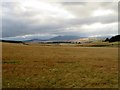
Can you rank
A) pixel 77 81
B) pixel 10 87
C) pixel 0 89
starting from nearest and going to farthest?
1. pixel 0 89
2. pixel 10 87
3. pixel 77 81

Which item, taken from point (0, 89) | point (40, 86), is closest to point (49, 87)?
point (40, 86)

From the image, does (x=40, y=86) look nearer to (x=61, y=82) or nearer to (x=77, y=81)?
(x=61, y=82)

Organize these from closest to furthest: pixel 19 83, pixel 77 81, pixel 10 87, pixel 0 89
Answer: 1. pixel 0 89
2. pixel 10 87
3. pixel 19 83
4. pixel 77 81

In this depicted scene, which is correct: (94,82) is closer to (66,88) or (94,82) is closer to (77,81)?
(77,81)

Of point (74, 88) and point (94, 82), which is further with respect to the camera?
point (94, 82)

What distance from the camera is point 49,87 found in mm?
20016

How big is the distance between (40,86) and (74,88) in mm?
3115

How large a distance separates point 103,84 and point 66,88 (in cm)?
424

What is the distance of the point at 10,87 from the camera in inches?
772

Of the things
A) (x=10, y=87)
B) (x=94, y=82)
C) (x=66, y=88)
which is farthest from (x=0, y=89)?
(x=94, y=82)

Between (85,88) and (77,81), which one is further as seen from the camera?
(77,81)

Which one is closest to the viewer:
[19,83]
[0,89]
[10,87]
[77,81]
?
[0,89]

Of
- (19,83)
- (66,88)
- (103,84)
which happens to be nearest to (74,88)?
(66,88)

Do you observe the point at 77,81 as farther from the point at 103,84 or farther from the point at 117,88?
the point at 117,88
